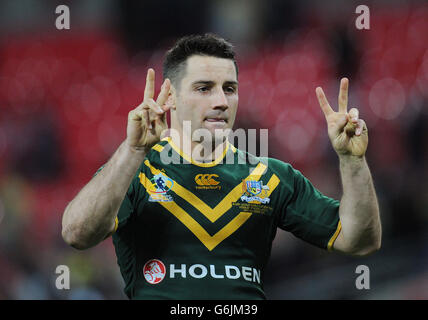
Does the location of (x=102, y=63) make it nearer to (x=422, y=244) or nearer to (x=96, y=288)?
(x=96, y=288)

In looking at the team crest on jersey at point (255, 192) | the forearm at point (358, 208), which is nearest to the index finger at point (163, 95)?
the team crest on jersey at point (255, 192)

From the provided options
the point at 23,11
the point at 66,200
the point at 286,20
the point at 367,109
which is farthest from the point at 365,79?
the point at 23,11

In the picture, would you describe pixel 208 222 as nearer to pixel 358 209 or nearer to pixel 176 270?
pixel 176 270

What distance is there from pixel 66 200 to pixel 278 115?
3.09 m

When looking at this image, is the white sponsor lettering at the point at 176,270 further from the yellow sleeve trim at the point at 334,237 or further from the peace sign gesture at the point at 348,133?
the peace sign gesture at the point at 348,133

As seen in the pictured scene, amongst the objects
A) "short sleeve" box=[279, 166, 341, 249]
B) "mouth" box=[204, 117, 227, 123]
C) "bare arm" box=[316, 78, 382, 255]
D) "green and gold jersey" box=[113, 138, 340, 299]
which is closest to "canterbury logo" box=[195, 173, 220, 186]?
"green and gold jersey" box=[113, 138, 340, 299]

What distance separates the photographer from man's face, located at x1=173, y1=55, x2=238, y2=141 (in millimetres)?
3307

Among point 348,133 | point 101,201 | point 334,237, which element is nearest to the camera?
point 101,201

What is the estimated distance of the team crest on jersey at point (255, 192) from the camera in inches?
132

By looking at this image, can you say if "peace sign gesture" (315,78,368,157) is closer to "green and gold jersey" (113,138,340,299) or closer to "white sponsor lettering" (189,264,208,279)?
"green and gold jersey" (113,138,340,299)

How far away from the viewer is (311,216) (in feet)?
11.1

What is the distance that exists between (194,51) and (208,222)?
3.33 feet

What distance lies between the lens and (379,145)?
25.0 feet

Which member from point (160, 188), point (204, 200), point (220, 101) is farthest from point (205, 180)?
point (220, 101)
